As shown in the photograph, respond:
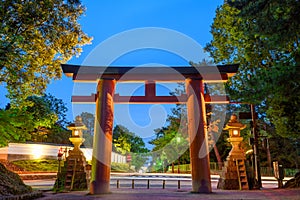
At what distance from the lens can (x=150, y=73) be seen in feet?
31.9

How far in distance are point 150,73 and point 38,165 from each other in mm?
22095

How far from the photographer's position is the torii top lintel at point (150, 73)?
957 centimetres

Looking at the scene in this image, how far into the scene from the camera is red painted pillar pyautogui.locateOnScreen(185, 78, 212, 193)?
8758 millimetres

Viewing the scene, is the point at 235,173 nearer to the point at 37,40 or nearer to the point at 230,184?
the point at 230,184

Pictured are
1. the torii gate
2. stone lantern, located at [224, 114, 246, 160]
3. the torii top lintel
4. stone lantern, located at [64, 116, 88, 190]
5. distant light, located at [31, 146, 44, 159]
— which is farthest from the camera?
distant light, located at [31, 146, 44, 159]

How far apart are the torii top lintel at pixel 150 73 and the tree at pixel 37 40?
2.33 m

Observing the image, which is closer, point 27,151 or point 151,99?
point 151,99

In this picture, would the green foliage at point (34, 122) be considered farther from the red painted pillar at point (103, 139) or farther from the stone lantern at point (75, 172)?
the red painted pillar at point (103, 139)

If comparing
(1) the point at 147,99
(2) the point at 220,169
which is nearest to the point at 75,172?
(1) the point at 147,99

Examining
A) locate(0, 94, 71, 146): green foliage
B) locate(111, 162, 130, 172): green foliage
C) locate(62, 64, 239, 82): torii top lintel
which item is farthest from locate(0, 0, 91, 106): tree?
locate(111, 162, 130, 172): green foliage

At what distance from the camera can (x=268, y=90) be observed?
7086mm

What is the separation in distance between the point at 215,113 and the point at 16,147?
A: 21.8m

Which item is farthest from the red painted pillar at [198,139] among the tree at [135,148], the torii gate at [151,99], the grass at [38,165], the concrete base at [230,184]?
the tree at [135,148]

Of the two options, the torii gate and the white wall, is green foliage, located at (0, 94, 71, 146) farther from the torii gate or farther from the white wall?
the torii gate
